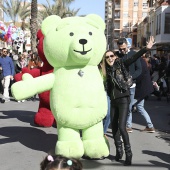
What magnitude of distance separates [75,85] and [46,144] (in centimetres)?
175

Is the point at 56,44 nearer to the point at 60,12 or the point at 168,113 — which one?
the point at 168,113

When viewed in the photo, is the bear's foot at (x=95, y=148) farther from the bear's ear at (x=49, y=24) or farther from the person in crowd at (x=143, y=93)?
the person in crowd at (x=143, y=93)

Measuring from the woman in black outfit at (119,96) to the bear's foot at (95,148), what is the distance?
20cm

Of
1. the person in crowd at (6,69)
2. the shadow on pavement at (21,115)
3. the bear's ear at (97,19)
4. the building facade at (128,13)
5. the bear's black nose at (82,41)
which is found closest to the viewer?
the bear's black nose at (82,41)

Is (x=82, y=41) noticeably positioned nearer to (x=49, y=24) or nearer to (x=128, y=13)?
(x=49, y=24)

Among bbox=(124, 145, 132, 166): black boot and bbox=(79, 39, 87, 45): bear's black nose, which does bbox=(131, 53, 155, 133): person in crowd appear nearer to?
bbox=(124, 145, 132, 166): black boot

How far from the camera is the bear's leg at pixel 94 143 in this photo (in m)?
4.74

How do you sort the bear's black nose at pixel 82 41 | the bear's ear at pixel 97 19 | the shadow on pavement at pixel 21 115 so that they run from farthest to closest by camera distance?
1. the shadow on pavement at pixel 21 115
2. the bear's ear at pixel 97 19
3. the bear's black nose at pixel 82 41

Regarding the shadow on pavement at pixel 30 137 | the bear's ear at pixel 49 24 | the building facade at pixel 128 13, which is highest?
the building facade at pixel 128 13

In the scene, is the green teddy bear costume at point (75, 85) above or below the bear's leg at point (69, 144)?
above

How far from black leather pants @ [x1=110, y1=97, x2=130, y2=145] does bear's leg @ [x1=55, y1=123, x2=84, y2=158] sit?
1.76 ft

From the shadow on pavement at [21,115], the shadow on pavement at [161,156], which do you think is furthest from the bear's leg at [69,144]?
the shadow on pavement at [21,115]

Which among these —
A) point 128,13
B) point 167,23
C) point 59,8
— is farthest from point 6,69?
point 128,13

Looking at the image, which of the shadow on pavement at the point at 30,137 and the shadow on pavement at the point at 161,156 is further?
the shadow on pavement at the point at 30,137
